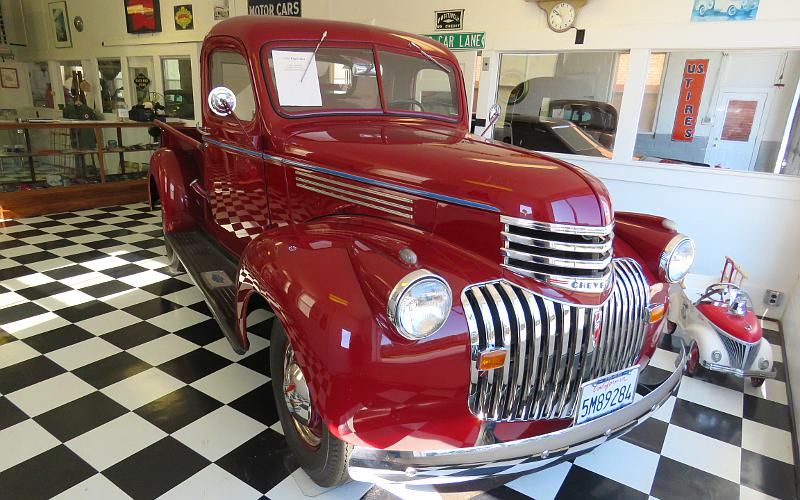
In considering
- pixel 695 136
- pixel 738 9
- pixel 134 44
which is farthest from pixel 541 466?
pixel 134 44

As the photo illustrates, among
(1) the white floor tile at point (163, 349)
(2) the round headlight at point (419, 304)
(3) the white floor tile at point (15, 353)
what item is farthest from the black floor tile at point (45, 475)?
(2) the round headlight at point (419, 304)

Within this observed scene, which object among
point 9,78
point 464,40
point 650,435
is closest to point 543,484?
point 650,435

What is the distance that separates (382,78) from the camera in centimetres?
254

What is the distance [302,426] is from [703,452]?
1.76 meters

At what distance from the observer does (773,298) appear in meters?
3.79

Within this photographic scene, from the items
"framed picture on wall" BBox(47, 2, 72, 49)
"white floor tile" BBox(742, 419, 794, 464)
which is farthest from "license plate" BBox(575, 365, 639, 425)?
"framed picture on wall" BBox(47, 2, 72, 49)

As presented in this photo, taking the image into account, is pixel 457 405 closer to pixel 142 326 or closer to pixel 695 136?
pixel 142 326

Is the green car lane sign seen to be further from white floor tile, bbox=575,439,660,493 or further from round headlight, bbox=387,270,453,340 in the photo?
round headlight, bbox=387,270,453,340

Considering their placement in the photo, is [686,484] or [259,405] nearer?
[686,484]

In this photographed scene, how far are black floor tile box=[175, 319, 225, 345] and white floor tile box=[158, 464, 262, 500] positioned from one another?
1.11m

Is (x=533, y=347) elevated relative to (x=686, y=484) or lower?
elevated

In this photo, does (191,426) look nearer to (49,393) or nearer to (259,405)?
(259,405)

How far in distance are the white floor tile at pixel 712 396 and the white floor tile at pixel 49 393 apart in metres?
3.07

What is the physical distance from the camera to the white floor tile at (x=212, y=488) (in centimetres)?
176
